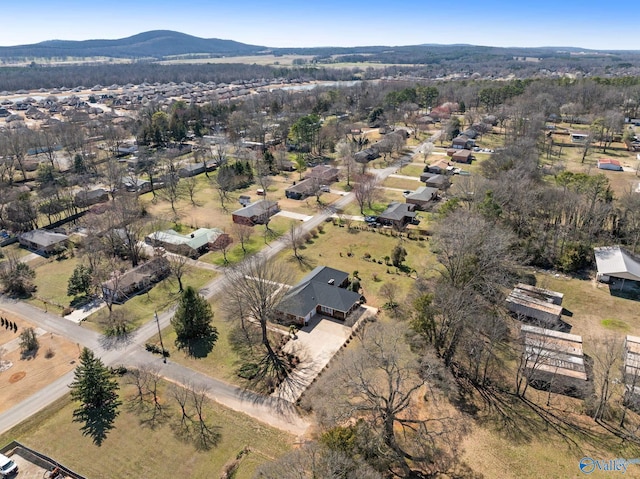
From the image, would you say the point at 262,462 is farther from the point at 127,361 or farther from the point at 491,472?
the point at 127,361

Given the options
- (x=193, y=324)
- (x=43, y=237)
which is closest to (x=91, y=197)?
(x=43, y=237)

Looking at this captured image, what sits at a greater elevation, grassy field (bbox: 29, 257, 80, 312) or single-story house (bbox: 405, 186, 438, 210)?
single-story house (bbox: 405, 186, 438, 210)

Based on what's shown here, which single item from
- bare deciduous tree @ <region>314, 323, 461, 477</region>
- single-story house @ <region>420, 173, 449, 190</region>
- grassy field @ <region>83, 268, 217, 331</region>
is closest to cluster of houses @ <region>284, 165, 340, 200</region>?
single-story house @ <region>420, 173, 449, 190</region>

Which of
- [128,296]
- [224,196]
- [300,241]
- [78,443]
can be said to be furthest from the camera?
[224,196]

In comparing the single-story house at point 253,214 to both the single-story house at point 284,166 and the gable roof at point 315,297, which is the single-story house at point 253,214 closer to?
the gable roof at point 315,297

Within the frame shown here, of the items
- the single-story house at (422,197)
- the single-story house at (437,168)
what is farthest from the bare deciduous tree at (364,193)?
the single-story house at (437,168)

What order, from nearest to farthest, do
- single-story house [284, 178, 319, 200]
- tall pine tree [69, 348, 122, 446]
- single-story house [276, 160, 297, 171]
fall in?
tall pine tree [69, 348, 122, 446], single-story house [284, 178, 319, 200], single-story house [276, 160, 297, 171]

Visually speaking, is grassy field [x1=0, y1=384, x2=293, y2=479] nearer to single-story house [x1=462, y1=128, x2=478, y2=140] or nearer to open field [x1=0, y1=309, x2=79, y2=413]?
open field [x1=0, y1=309, x2=79, y2=413]

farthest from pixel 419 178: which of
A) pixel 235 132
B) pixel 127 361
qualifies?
pixel 127 361
